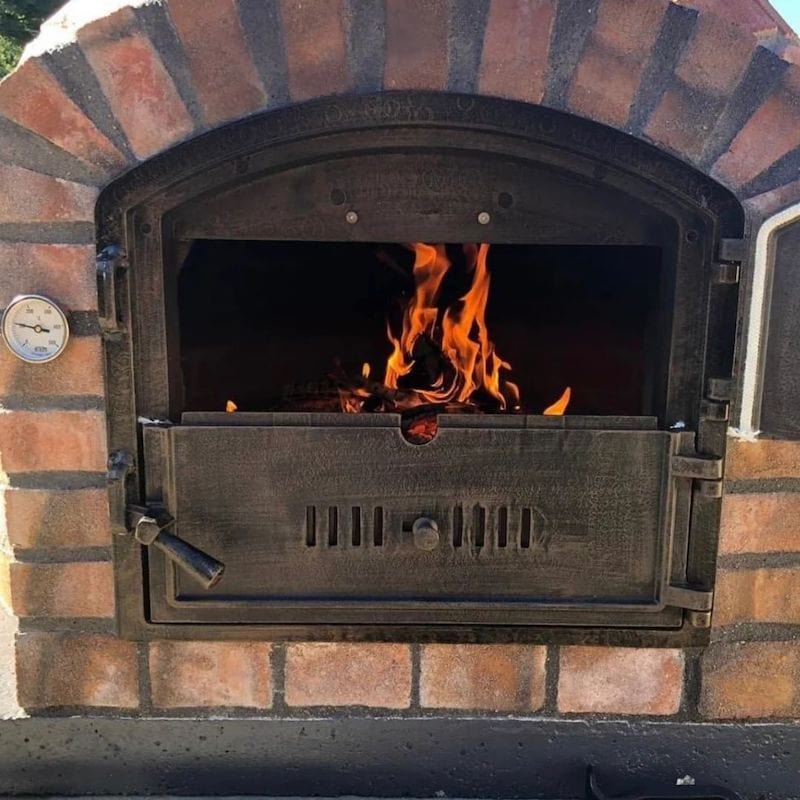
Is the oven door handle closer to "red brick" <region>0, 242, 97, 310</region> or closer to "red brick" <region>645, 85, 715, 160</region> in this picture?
"red brick" <region>0, 242, 97, 310</region>

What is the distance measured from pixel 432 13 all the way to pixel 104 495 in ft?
2.59

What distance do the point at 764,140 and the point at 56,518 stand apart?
1.09 m

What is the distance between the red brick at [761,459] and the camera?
1128 mm

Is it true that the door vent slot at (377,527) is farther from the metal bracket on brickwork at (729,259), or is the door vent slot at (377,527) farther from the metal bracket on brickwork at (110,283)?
the metal bracket on brickwork at (729,259)

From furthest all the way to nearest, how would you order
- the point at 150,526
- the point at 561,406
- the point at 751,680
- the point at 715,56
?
the point at 561,406
the point at 751,680
the point at 150,526
the point at 715,56

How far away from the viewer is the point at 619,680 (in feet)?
3.99

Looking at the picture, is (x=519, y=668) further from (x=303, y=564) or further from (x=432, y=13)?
(x=432, y=13)

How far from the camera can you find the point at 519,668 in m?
1.22

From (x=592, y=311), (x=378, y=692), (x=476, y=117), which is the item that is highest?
(x=476, y=117)

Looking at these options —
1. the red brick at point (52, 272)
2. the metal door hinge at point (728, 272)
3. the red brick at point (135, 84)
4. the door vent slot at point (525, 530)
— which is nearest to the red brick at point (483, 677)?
the door vent slot at point (525, 530)

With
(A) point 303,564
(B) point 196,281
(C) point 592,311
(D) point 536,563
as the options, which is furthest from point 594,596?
(B) point 196,281

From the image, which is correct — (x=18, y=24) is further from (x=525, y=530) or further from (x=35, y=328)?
(x=525, y=530)

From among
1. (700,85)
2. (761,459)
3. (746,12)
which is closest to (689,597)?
(761,459)

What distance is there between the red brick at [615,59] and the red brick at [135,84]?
0.51 m
